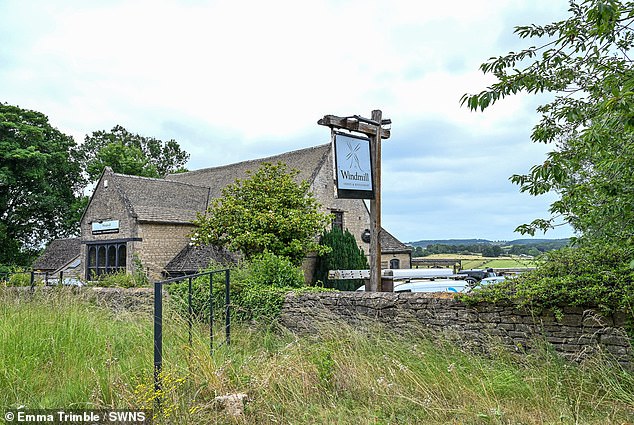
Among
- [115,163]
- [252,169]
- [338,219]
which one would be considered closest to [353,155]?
[338,219]

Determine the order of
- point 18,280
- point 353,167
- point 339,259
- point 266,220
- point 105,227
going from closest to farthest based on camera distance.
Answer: point 353,167 < point 18,280 < point 266,220 < point 339,259 < point 105,227

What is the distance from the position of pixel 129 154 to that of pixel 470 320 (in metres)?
36.9

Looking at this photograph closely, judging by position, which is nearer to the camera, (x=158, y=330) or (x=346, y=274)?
(x=158, y=330)

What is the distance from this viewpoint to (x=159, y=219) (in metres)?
21.8

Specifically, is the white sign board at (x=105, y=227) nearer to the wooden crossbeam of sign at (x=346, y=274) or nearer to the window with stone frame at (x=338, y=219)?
the window with stone frame at (x=338, y=219)

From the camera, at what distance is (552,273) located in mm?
6395

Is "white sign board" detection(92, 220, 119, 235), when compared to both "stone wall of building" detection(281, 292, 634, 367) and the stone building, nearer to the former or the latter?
the stone building

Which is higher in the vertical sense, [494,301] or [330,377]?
[494,301]

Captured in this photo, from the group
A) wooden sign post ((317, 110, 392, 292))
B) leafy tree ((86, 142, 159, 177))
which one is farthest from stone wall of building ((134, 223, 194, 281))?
leafy tree ((86, 142, 159, 177))

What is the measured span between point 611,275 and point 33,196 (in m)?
35.6

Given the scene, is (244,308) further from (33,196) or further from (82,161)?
(82,161)

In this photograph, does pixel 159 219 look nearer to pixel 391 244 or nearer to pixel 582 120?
pixel 391 244

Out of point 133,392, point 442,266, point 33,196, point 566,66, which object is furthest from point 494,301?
point 33,196

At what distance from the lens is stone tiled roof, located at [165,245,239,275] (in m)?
20.3
